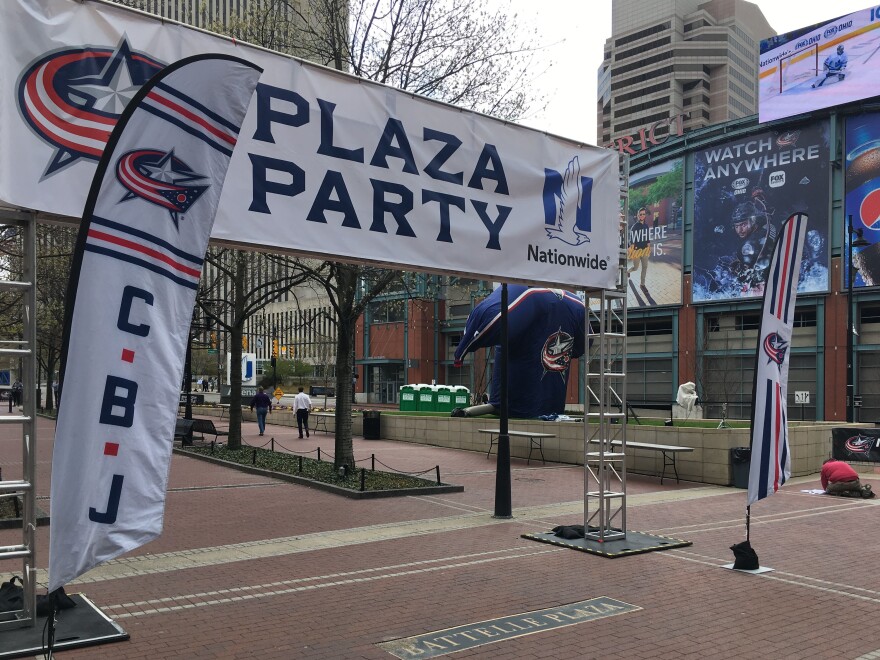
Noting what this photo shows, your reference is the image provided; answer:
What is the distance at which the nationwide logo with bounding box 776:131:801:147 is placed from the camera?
48594 millimetres

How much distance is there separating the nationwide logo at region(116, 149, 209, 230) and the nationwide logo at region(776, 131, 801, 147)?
5122cm

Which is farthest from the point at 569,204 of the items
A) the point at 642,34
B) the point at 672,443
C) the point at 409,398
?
the point at 642,34

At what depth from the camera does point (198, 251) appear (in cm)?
446

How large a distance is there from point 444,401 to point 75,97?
95.9 feet

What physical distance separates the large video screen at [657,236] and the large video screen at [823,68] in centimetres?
779

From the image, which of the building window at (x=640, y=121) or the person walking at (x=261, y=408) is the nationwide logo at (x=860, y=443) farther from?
the building window at (x=640, y=121)

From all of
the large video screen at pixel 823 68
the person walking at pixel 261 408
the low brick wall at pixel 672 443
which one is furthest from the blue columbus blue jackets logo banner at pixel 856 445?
the large video screen at pixel 823 68

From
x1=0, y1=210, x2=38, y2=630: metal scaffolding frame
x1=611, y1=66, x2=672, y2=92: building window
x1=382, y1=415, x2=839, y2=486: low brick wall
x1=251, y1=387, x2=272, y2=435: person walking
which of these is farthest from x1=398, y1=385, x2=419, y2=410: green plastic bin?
x1=611, y1=66, x2=672, y2=92: building window

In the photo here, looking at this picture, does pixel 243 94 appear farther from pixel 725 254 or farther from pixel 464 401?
pixel 725 254

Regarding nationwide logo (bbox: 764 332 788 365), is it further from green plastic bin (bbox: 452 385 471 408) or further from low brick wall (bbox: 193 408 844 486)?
green plastic bin (bbox: 452 385 471 408)

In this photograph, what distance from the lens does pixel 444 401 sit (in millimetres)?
34531

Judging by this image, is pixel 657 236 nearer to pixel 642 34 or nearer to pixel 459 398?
pixel 459 398

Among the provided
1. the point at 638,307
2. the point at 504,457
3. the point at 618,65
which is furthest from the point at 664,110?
the point at 504,457

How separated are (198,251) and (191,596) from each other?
178 inches
